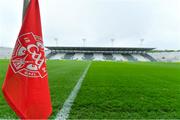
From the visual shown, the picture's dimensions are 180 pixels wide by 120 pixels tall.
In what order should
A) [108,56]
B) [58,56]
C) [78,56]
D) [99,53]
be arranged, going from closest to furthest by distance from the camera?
[58,56] → [78,56] → [108,56] → [99,53]

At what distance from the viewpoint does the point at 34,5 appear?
2301mm

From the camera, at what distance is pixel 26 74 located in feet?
7.23

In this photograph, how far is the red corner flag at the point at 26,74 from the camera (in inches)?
86.8

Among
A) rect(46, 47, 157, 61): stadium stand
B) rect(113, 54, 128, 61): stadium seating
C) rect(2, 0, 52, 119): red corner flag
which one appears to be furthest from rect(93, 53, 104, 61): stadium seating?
rect(2, 0, 52, 119): red corner flag

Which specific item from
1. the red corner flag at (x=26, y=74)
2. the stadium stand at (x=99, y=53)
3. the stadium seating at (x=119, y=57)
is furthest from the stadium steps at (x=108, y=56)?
the red corner flag at (x=26, y=74)

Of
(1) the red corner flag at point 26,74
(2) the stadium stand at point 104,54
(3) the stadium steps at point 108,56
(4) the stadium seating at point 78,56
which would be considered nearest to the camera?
(1) the red corner flag at point 26,74

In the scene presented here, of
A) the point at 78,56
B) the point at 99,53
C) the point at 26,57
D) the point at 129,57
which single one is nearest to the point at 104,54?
the point at 99,53

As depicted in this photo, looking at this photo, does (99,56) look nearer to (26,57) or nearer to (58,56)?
(58,56)

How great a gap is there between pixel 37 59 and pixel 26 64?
123 mm

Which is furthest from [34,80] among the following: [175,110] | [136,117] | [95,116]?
[175,110]

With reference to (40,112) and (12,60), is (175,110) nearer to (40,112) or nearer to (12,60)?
(40,112)

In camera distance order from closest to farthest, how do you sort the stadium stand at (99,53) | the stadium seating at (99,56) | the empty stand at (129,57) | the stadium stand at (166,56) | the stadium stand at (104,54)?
the empty stand at (129,57)
the stadium seating at (99,56)
the stadium stand at (99,53)
the stadium stand at (104,54)
the stadium stand at (166,56)

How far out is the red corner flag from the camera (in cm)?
221

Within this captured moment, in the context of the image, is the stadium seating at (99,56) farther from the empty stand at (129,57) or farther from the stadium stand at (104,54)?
the empty stand at (129,57)
